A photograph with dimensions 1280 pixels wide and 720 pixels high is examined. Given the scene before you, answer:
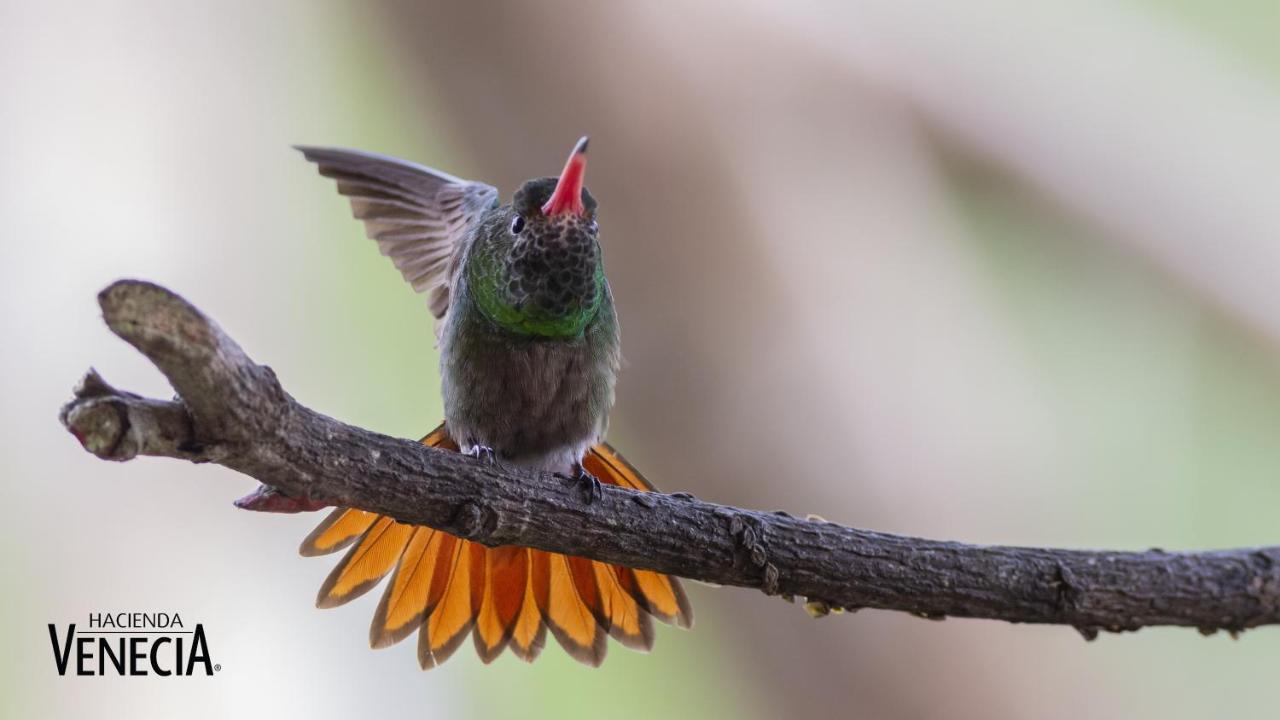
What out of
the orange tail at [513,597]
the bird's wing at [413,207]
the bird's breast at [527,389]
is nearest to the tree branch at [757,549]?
the bird's breast at [527,389]

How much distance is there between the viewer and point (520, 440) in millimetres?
3129

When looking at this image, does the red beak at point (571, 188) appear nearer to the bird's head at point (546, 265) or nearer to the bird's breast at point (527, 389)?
the bird's head at point (546, 265)

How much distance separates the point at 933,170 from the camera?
4398mm

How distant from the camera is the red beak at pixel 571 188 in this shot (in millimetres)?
2638

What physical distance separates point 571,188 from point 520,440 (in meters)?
0.76

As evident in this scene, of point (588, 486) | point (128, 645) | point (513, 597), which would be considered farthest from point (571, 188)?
point (128, 645)

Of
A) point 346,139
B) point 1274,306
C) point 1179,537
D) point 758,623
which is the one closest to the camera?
point 758,623

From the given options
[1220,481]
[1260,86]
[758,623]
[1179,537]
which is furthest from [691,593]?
[1260,86]

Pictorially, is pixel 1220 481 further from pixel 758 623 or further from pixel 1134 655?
pixel 758 623

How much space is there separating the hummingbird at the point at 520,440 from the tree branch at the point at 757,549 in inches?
20.4

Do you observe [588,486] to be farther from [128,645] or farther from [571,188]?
[128,645]

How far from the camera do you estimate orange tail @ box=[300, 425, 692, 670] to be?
10.4ft

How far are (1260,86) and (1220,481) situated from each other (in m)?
1.63

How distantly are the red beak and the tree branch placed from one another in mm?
695
